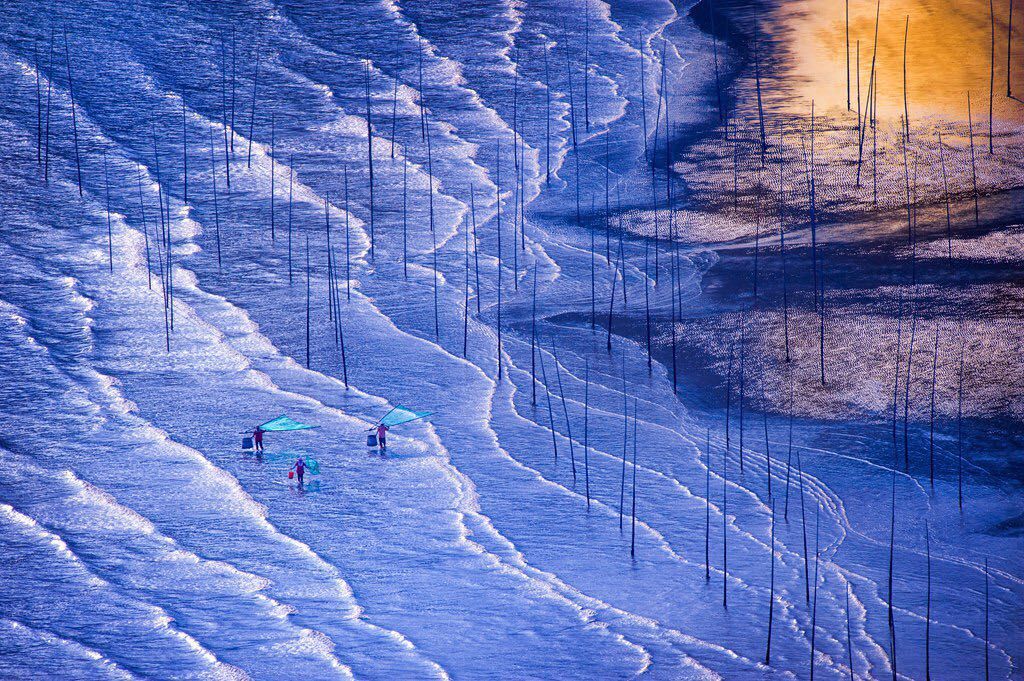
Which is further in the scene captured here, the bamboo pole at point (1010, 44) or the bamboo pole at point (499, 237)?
the bamboo pole at point (1010, 44)

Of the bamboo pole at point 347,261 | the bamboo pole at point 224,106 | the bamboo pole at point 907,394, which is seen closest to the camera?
the bamboo pole at point 907,394

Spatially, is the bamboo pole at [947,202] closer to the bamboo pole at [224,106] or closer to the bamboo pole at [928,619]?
the bamboo pole at [928,619]

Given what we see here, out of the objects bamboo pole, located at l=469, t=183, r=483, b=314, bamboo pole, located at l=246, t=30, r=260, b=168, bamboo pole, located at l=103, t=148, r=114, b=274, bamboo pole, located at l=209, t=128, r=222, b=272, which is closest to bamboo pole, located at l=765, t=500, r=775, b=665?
bamboo pole, located at l=469, t=183, r=483, b=314

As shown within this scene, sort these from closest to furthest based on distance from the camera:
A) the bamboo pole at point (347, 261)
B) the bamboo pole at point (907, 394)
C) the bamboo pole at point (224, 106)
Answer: the bamboo pole at point (907, 394) < the bamboo pole at point (347, 261) < the bamboo pole at point (224, 106)

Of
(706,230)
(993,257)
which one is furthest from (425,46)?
(993,257)

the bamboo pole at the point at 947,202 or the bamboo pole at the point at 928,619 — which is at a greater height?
the bamboo pole at the point at 947,202

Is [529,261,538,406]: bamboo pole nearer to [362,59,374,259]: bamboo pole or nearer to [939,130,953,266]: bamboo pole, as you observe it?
[362,59,374,259]: bamboo pole

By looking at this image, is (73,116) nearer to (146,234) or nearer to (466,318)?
(146,234)

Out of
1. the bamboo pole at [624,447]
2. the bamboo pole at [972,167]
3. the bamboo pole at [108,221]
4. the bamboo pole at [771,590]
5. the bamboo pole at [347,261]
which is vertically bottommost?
the bamboo pole at [624,447]

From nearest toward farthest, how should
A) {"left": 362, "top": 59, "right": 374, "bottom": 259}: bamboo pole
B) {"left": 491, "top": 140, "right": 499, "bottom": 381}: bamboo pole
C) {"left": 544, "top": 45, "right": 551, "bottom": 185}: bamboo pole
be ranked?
{"left": 491, "top": 140, "right": 499, "bottom": 381}: bamboo pole, {"left": 362, "top": 59, "right": 374, "bottom": 259}: bamboo pole, {"left": 544, "top": 45, "right": 551, "bottom": 185}: bamboo pole

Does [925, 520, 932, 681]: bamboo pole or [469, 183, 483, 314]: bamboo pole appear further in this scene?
[469, 183, 483, 314]: bamboo pole

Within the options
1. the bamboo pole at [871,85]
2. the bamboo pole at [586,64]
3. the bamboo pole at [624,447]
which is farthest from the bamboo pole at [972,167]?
the bamboo pole at [624,447]
